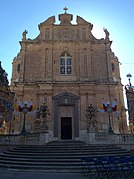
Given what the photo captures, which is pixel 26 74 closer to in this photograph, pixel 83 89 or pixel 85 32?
pixel 83 89

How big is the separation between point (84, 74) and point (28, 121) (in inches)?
329

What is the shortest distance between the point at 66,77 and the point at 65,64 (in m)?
1.79

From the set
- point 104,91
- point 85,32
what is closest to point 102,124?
point 104,91

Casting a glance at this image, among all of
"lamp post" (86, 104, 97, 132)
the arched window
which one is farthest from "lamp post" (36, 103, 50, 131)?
the arched window

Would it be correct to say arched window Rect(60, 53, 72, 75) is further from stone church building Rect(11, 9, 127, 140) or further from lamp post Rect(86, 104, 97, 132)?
lamp post Rect(86, 104, 97, 132)

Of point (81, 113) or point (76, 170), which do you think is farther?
point (81, 113)

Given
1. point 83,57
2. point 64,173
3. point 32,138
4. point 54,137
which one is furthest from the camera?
point 83,57

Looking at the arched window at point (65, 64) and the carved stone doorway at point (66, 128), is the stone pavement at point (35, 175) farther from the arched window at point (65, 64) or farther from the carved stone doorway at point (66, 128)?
the arched window at point (65, 64)

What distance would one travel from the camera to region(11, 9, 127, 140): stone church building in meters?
18.0

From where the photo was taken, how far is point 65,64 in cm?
2058

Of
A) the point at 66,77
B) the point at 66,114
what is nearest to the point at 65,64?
the point at 66,77

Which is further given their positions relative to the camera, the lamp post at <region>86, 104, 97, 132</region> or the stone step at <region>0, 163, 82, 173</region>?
the lamp post at <region>86, 104, 97, 132</region>

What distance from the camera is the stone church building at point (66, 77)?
59.1ft

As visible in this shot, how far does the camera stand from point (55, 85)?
19188mm
